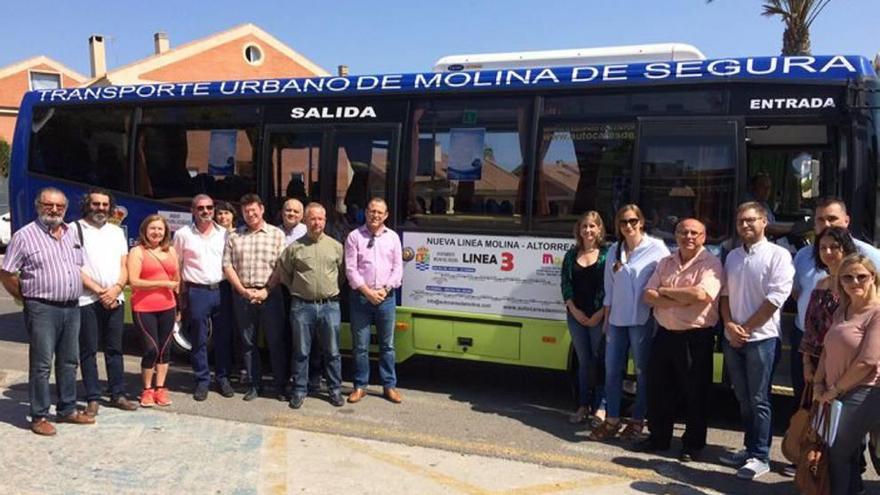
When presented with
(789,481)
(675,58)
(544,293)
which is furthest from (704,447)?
(675,58)

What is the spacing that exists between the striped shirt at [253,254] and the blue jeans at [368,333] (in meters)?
0.76

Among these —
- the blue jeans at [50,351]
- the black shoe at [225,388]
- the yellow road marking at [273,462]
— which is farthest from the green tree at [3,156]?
the yellow road marking at [273,462]

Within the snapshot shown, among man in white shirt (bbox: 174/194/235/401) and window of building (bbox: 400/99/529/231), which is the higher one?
window of building (bbox: 400/99/529/231)

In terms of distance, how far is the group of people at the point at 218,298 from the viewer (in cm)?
537

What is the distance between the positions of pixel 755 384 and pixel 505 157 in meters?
2.71

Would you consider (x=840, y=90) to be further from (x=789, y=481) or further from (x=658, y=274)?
(x=789, y=481)

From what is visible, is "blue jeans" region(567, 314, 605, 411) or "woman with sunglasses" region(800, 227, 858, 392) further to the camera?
"blue jeans" region(567, 314, 605, 411)

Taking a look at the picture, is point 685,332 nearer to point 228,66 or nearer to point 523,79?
point 523,79

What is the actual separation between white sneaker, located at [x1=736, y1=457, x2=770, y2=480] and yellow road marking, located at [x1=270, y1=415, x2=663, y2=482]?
511 mm

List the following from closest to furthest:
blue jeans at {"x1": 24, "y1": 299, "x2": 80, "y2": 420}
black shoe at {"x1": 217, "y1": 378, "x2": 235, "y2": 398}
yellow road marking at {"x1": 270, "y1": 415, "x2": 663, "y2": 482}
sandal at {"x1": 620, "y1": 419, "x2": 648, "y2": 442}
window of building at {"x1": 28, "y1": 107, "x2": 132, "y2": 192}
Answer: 1. yellow road marking at {"x1": 270, "y1": 415, "x2": 663, "y2": 482}
2. blue jeans at {"x1": 24, "y1": 299, "x2": 80, "y2": 420}
3. sandal at {"x1": 620, "y1": 419, "x2": 648, "y2": 442}
4. black shoe at {"x1": 217, "y1": 378, "x2": 235, "y2": 398}
5. window of building at {"x1": 28, "y1": 107, "x2": 132, "y2": 192}

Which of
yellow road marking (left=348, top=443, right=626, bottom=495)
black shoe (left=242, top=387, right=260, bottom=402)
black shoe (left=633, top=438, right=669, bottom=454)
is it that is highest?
black shoe (left=242, top=387, right=260, bottom=402)

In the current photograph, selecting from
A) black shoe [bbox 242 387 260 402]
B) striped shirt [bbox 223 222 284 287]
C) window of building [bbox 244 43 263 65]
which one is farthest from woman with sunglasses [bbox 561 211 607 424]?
window of building [bbox 244 43 263 65]

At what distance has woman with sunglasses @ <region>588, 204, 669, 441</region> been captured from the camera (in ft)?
16.5

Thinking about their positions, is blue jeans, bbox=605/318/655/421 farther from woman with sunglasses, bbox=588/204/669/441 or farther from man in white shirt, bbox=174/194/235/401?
man in white shirt, bbox=174/194/235/401
